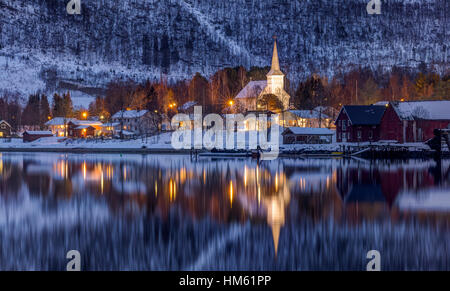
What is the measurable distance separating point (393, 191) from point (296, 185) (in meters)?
6.62

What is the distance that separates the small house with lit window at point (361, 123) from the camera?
8719cm

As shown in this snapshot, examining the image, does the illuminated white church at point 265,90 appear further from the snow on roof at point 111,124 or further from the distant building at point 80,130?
the distant building at point 80,130

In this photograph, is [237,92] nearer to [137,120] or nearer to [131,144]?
[137,120]

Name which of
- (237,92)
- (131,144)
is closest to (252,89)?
(237,92)

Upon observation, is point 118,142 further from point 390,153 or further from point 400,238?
point 400,238

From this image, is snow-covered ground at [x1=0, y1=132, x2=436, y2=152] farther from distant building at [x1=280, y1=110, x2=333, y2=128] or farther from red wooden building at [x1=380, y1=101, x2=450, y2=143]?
distant building at [x1=280, y1=110, x2=333, y2=128]

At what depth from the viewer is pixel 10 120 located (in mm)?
168375

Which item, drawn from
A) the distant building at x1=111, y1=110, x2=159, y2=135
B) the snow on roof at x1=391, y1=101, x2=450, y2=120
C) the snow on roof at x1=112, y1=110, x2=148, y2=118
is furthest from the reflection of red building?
the snow on roof at x1=112, y1=110, x2=148, y2=118

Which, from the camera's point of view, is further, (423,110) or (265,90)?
(265,90)

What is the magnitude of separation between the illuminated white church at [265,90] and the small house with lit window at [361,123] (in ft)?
117

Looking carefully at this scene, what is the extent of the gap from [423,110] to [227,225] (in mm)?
66872

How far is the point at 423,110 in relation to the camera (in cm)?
8288

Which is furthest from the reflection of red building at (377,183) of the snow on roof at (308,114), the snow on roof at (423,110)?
the snow on roof at (308,114)
